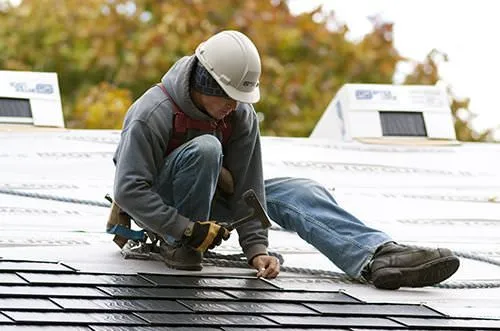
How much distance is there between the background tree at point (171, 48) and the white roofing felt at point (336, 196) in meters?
5.98

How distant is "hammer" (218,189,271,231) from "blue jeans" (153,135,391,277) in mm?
130

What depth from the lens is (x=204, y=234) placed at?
18.7ft

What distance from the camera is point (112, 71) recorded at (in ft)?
54.3

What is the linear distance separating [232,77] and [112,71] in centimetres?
1100

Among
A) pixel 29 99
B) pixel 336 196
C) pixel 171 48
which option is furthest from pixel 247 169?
pixel 171 48

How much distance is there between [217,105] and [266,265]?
2.47 ft

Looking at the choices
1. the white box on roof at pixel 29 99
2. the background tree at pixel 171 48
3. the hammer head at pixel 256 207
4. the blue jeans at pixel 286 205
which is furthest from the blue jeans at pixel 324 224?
the background tree at pixel 171 48

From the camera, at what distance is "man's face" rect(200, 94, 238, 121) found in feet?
18.9

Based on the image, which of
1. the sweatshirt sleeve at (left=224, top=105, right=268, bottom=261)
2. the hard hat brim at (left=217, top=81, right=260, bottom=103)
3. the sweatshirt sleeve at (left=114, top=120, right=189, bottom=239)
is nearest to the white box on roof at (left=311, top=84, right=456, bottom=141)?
the sweatshirt sleeve at (left=224, top=105, right=268, bottom=261)

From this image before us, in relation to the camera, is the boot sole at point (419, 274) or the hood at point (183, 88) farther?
the boot sole at point (419, 274)

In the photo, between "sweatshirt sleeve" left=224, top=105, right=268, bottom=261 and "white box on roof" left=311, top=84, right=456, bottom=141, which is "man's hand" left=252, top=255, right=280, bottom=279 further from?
"white box on roof" left=311, top=84, right=456, bottom=141

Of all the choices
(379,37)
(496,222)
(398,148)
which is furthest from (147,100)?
(379,37)

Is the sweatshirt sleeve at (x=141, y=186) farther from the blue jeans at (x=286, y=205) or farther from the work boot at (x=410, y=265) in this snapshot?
the work boot at (x=410, y=265)

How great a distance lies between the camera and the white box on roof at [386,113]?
10.4 m
